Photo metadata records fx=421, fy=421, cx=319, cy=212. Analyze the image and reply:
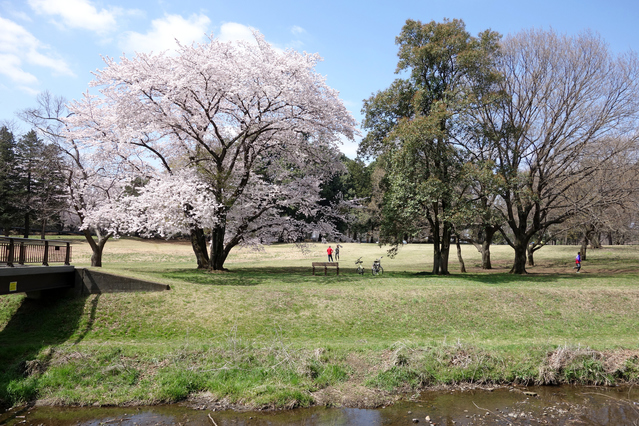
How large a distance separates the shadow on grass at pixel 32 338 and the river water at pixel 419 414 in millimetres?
769

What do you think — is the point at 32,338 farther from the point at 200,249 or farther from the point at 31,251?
the point at 200,249

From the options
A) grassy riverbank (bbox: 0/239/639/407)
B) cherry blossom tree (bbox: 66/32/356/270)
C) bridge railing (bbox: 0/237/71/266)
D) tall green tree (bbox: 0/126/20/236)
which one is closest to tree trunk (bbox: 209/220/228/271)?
cherry blossom tree (bbox: 66/32/356/270)

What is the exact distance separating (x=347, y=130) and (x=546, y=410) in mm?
18205

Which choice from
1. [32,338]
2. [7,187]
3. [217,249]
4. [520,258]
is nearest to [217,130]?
[217,249]

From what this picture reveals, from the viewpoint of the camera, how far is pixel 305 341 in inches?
503

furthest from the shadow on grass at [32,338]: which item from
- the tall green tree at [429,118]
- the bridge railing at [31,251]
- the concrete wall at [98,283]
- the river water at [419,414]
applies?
the tall green tree at [429,118]

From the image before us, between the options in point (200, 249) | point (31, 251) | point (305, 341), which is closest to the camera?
point (305, 341)

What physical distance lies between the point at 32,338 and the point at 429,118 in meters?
19.6

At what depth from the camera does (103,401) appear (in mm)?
9766

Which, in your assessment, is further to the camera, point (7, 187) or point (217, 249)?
point (7, 187)

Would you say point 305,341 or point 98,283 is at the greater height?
point 98,283

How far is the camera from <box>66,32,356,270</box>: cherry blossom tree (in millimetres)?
21016

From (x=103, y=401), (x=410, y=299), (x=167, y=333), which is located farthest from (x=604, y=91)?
(x=103, y=401)

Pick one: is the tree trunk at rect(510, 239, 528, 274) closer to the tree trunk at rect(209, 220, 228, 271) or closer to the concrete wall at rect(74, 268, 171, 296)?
the tree trunk at rect(209, 220, 228, 271)
